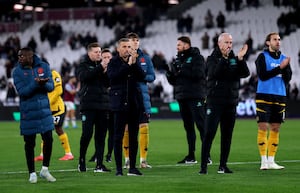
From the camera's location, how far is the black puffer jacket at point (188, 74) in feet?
58.3

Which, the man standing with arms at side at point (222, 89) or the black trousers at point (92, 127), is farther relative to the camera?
the black trousers at point (92, 127)

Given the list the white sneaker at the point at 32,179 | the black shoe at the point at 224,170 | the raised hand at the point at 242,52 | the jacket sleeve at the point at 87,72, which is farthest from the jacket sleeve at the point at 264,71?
the white sneaker at the point at 32,179

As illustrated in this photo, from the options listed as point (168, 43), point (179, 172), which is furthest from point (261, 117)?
point (168, 43)

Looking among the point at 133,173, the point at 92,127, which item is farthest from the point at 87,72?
the point at 133,173

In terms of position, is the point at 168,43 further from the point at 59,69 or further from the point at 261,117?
the point at 261,117

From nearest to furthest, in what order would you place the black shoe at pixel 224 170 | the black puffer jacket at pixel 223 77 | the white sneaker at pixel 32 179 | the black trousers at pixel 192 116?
the white sneaker at pixel 32 179 < the black puffer jacket at pixel 223 77 < the black shoe at pixel 224 170 < the black trousers at pixel 192 116

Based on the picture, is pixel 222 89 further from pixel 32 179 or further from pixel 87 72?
pixel 32 179

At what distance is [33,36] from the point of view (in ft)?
192

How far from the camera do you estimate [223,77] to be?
48.4ft

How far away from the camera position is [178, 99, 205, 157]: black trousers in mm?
17828

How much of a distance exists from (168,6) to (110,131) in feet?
154

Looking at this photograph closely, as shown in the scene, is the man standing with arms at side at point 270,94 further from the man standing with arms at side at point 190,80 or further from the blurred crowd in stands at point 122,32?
the blurred crowd in stands at point 122,32

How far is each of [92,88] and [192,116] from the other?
2.94m

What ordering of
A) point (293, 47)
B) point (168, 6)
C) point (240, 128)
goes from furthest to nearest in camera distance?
point (168, 6) → point (293, 47) → point (240, 128)
